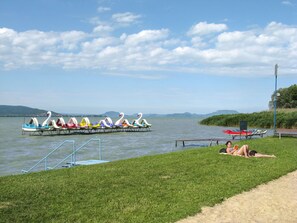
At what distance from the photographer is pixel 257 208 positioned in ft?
23.8

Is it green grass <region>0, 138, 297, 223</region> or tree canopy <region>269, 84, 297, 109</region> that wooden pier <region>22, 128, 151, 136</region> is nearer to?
tree canopy <region>269, 84, 297, 109</region>

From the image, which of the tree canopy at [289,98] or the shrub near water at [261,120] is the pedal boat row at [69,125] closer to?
the shrub near water at [261,120]

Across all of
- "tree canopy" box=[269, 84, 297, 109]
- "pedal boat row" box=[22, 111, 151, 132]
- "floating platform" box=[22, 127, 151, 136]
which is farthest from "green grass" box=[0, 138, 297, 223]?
"tree canopy" box=[269, 84, 297, 109]

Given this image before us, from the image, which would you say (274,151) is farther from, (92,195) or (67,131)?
(67,131)

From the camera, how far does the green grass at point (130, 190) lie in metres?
6.50

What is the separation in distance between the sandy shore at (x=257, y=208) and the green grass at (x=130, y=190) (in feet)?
0.75

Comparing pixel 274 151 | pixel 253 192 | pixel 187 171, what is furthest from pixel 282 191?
pixel 274 151

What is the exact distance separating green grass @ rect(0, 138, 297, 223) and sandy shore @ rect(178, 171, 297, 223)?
23cm

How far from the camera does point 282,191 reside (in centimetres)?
885

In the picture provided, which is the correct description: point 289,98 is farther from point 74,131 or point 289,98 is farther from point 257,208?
point 257,208

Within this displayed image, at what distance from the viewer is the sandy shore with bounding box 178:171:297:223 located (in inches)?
257

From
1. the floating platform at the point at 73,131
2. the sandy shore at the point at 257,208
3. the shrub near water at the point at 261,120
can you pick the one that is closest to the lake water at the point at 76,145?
the floating platform at the point at 73,131

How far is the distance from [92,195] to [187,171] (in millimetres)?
3830

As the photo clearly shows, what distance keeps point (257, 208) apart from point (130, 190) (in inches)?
101
